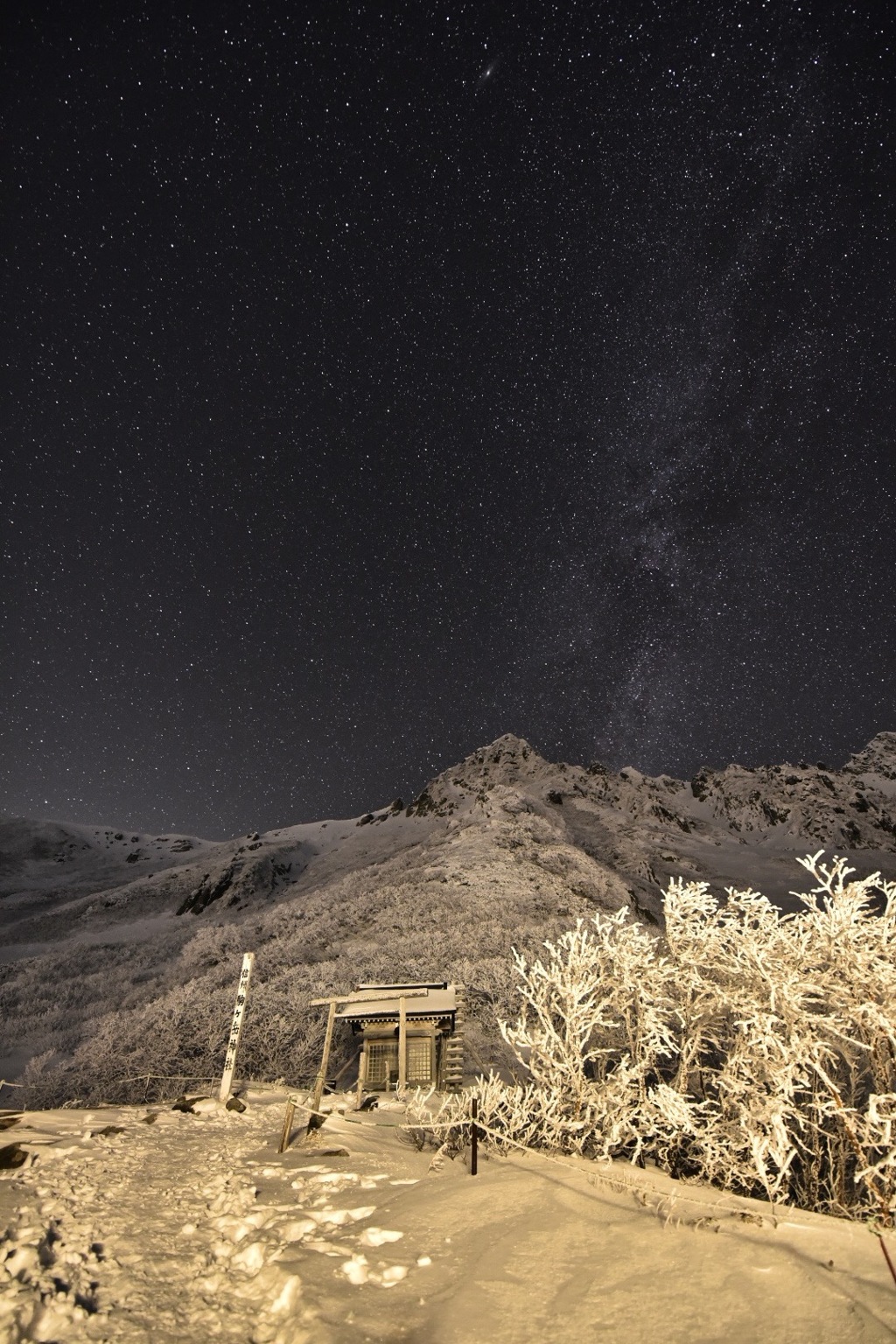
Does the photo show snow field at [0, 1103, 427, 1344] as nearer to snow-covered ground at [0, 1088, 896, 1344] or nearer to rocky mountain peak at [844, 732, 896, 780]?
snow-covered ground at [0, 1088, 896, 1344]

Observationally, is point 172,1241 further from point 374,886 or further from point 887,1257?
point 374,886

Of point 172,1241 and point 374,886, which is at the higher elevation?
point 374,886

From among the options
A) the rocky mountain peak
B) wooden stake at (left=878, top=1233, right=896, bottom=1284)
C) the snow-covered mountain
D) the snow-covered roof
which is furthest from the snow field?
the rocky mountain peak

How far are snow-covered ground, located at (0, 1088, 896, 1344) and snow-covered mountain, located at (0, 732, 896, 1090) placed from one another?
41.7 feet

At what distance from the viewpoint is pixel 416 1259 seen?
16.5 feet

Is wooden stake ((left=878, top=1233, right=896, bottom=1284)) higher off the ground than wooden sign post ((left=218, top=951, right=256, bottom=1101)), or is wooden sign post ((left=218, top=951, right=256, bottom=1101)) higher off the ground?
wooden sign post ((left=218, top=951, right=256, bottom=1101))

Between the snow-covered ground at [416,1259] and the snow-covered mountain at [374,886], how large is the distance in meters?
12.7

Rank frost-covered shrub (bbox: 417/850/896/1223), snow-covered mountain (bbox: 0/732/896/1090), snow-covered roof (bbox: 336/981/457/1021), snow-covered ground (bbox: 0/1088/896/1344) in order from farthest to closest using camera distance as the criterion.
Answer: snow-covered mountain (bbox: 0/732/896/1090), snow-covered roof (bbox: 336/981/457/1021), frost-covered shrub (bbox: 417/850/896/1223), snow-covered ground (bbox: 0/1088/896/1344)

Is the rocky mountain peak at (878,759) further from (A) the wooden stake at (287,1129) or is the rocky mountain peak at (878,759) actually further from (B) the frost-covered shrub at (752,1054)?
(A) the wooden stake at (287,1129)

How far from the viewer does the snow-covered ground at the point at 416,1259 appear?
3.92 meters

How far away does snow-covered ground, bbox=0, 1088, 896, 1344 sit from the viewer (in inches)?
154

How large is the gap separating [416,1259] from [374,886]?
35.1 m

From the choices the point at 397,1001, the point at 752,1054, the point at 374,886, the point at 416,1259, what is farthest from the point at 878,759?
the point at 416,1259

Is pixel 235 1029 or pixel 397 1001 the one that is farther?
pixel 397 1001
